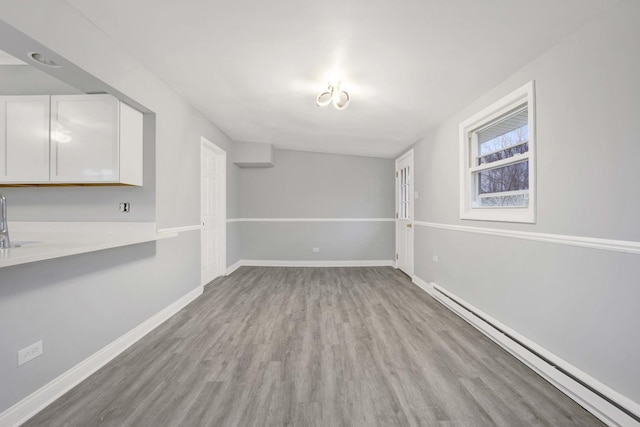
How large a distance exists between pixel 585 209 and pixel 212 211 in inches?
170

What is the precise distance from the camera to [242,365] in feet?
6.62

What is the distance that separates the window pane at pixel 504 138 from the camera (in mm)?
2322

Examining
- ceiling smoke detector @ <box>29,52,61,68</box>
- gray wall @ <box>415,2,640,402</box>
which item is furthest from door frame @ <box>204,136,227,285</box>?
gray wall @ <box>415,2,640,402</box>

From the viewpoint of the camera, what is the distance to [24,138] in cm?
217

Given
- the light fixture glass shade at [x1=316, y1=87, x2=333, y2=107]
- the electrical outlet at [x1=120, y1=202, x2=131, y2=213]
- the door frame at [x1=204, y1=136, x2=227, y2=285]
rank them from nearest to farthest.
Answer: the electrical outlet at [x1=120, y1=202, x2=131, y2=213]
the light fixture glass shade at [x1=316, y1=87, x2=333, y2=107]
the door frame at [x1=204, y1=136, x2=227, y2=285]

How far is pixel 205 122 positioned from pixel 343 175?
2.84 metres

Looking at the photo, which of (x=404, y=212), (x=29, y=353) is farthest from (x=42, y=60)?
(x=404, y=212)

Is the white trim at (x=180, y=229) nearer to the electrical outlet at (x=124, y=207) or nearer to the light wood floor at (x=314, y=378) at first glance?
the electrical outlet at (x=124, y=207)

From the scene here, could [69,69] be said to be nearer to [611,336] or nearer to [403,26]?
[403,26]

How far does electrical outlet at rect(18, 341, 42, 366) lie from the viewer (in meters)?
1.51

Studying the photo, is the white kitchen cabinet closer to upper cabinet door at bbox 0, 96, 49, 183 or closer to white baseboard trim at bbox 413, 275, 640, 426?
upper cabinet door at bbox 0, 96, 49, 183

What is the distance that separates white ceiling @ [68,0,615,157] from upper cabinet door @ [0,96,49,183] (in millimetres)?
844

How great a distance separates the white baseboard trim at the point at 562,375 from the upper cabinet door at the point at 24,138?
3789mm

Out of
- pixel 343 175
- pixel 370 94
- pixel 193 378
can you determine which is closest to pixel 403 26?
pixel 370 94
